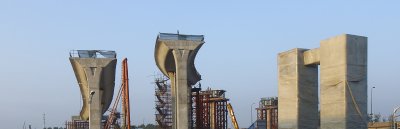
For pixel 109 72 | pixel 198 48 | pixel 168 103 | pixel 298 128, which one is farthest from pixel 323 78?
pixel 168 103

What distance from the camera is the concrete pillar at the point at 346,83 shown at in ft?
71.4

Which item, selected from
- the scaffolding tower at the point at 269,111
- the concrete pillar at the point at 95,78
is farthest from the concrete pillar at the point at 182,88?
the scaffolding tower at the point at 269,111

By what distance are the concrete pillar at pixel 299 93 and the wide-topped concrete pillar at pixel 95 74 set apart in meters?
18.0

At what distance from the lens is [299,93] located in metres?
24.8

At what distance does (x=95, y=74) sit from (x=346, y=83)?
2307cm

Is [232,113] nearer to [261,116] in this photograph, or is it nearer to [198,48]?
[261,116]

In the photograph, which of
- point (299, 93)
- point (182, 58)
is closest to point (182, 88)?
point (182, 58)

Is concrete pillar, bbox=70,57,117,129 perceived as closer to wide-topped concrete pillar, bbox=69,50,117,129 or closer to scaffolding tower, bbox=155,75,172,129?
wide-topped concrete pillar, bbox=69,50,117,129

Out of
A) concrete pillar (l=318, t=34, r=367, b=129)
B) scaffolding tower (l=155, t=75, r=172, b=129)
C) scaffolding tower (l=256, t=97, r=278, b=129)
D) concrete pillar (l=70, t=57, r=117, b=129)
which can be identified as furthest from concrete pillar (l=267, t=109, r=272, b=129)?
concrete pillar (l=318, t=34, r=367, b=129)

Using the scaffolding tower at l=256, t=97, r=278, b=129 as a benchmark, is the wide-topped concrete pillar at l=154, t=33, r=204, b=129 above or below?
above

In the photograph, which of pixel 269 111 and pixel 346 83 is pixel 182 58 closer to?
pixel 346 83

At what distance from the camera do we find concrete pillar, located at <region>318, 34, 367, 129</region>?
856 inches

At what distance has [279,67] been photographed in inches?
1030

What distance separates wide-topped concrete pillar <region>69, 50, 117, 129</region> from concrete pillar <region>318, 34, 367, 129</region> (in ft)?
69.1
